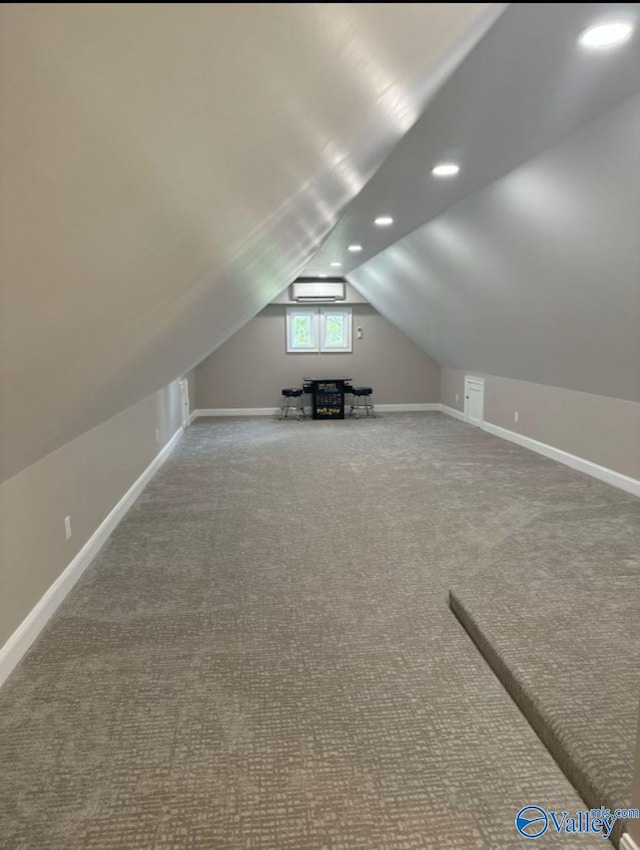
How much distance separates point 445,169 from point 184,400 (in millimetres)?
5551

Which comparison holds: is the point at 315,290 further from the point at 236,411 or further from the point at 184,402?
the point at 184,402

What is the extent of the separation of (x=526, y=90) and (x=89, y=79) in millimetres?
1935

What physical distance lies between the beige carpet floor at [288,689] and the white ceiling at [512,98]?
2.21 m

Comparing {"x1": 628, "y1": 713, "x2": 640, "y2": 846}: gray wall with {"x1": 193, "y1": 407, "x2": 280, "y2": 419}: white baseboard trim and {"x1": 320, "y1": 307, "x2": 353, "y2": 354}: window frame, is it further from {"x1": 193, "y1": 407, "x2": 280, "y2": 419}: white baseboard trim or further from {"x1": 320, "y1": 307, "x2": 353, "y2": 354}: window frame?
{"x1": 320, "y1": 307, "x2": 353, "y2": 354}: window frame

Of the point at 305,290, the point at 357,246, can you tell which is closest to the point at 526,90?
the point at 357,246

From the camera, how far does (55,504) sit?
2.86 metres

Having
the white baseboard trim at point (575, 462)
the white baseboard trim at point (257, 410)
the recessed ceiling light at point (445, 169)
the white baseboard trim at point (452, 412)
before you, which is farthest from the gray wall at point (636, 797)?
the white baseboard trim at point (257, 410)

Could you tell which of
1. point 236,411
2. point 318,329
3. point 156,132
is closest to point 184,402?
point 236,411

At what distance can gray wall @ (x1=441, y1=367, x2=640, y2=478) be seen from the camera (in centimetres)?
457

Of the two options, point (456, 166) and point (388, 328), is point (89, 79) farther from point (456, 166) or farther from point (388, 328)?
point (388, 328)

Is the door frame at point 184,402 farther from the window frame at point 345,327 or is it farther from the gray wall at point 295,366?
the window frame at point 345,327

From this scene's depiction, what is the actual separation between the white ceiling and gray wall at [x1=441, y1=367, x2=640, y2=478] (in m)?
2.35

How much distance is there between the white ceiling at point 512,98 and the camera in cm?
164

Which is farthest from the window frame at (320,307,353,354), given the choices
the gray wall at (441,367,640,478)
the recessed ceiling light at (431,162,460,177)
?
the recessed ceiling light at (431,162,460,177)
